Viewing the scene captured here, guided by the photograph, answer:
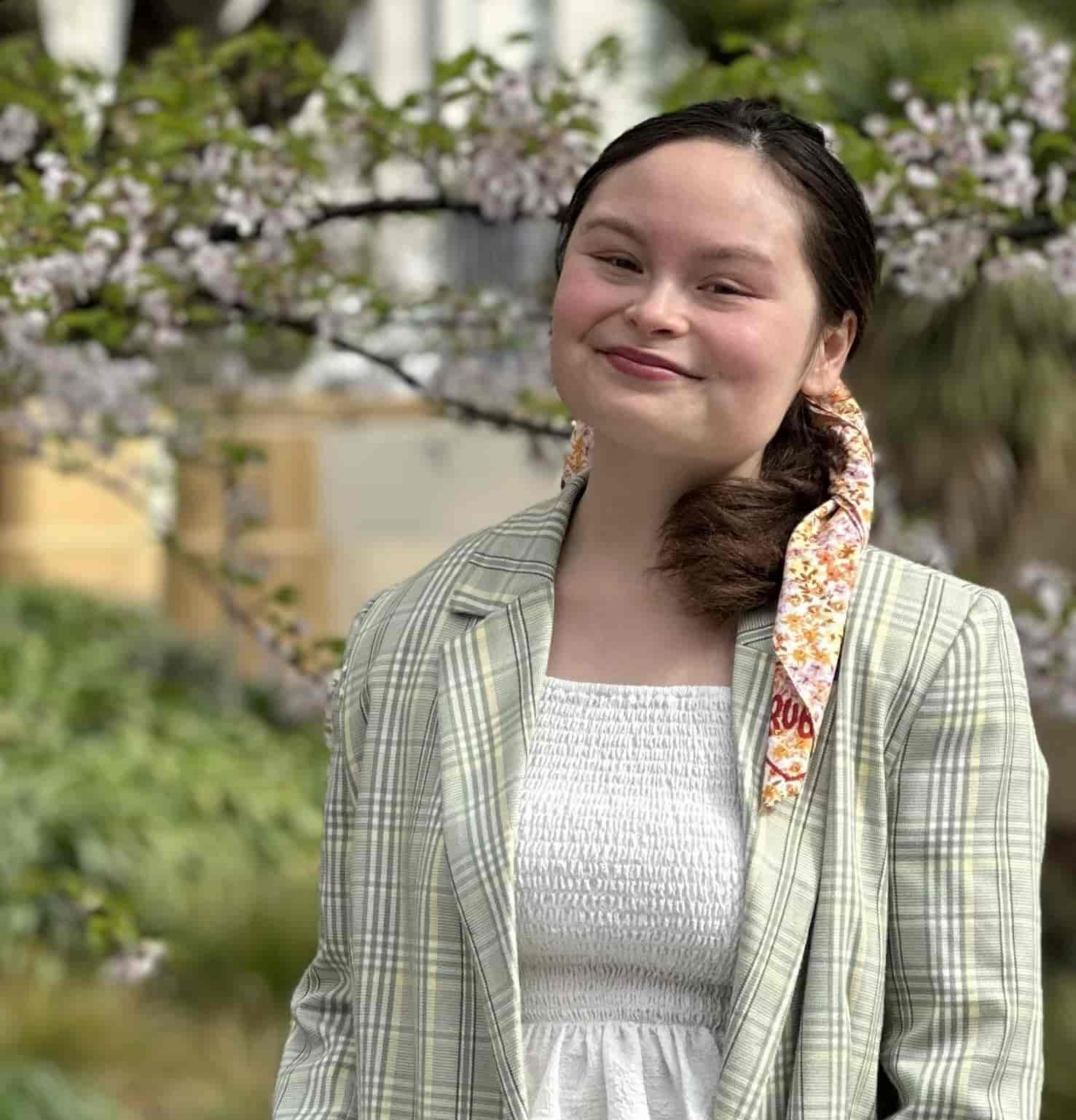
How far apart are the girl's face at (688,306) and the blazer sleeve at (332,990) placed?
1.20 feet

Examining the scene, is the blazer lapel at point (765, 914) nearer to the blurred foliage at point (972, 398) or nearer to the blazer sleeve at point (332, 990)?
the blazer sleeve at point (332, 990)

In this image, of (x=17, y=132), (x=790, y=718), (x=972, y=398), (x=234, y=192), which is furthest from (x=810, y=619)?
(x=972, y=398)

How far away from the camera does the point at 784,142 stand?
5.46 ft

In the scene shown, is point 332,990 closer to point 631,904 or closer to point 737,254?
point 631,904

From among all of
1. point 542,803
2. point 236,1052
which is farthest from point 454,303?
point 236,1052

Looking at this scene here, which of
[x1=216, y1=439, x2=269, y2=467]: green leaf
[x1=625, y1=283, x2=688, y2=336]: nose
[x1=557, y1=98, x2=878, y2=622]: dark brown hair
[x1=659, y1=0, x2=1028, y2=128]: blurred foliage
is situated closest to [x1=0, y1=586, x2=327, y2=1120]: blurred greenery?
[x1=216, y1=439, x2=269, y2=467]: green leaf

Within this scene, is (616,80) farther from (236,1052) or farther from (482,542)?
(236,1052)

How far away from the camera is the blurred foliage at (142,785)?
6.01 m

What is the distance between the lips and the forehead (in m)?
0.09

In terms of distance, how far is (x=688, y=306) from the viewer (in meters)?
1.62

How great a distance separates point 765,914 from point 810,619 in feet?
0.81

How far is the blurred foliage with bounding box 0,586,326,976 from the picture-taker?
237 inches

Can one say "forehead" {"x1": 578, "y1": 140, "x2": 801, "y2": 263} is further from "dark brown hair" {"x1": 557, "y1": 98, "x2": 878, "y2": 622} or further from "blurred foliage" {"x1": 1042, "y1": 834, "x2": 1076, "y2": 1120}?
"blurred foliage" {"x1": 1042, "y1": 834, "x2": 1076, "y2": 1120}

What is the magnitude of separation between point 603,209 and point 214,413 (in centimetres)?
564
